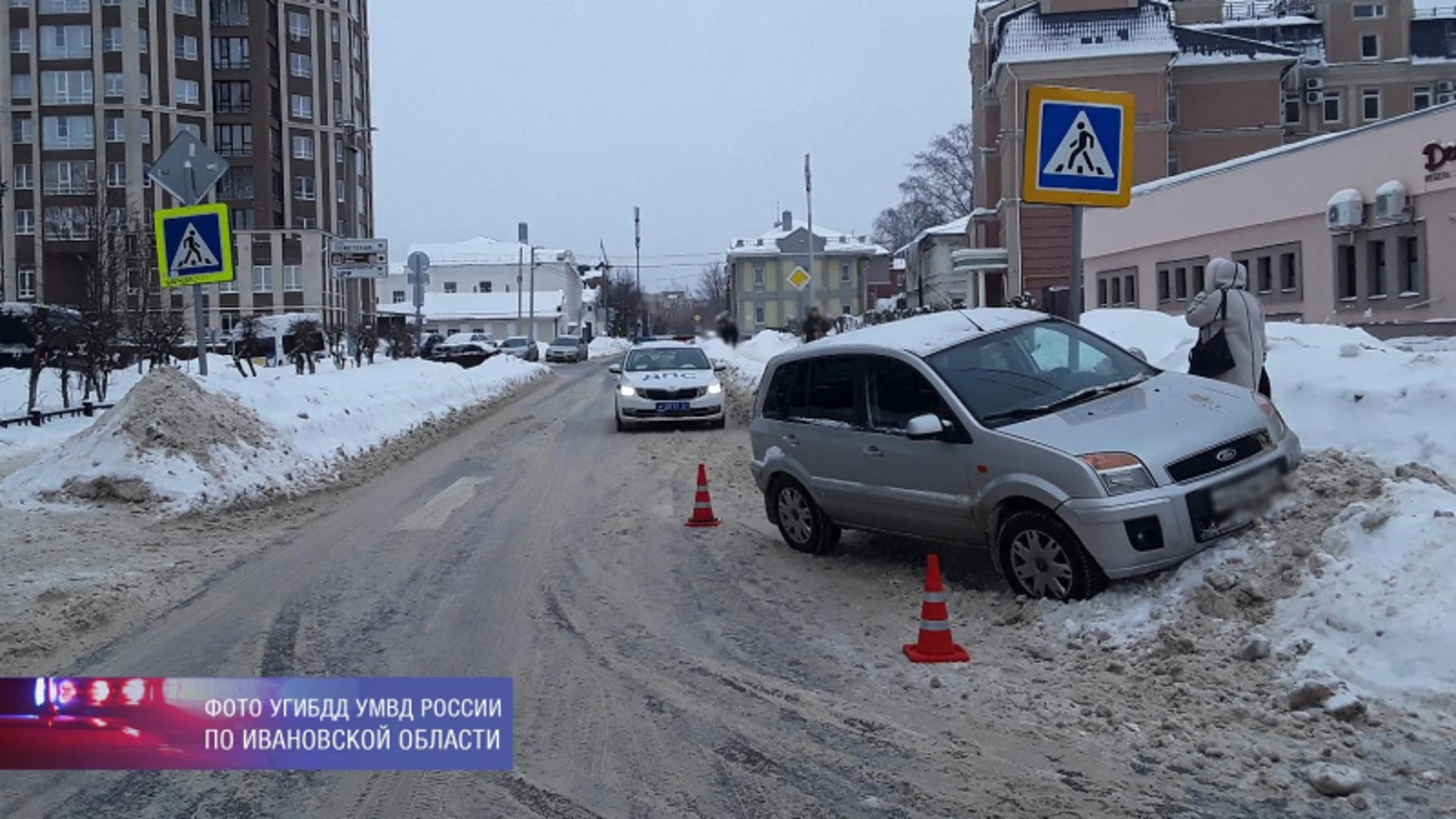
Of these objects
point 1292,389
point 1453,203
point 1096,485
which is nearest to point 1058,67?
point 1453,203

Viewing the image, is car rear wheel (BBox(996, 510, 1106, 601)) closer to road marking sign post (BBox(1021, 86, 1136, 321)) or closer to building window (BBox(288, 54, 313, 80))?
road marking sign post (BBox(1021, 86, 1136, 321))

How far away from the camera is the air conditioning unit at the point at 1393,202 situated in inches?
952

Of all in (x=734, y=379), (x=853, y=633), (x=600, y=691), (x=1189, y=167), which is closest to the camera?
(x=600, y=691)

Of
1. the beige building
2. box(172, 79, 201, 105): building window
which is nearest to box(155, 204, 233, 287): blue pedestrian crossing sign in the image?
the beige building

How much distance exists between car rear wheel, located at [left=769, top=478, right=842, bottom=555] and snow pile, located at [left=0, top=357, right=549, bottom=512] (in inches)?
232

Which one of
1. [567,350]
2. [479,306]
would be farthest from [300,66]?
[567,350]

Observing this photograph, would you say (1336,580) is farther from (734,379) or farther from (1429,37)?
(1429,37)

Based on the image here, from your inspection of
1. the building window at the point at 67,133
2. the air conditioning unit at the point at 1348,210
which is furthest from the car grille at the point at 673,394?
the building window at the point at 67,133

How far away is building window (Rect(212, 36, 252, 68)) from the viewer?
227 ft

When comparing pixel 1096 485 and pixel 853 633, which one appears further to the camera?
pixel 853 633

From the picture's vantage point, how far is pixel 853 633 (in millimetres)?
7363

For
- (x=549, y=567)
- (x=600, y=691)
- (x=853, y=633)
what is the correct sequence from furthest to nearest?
1. (x=549, y=567)
2. (x=853, y=633)
3. (x=600, y=691)

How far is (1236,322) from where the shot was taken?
354 inches

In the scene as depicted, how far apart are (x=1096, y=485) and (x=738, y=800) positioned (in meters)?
3.09
